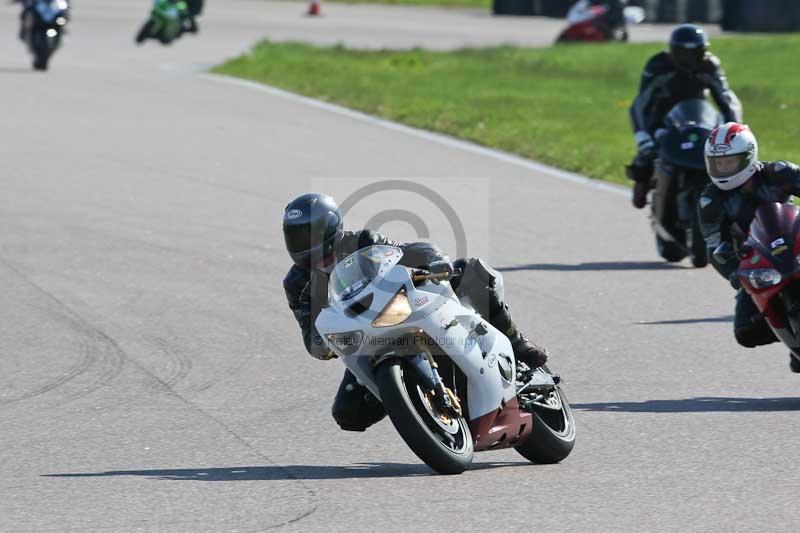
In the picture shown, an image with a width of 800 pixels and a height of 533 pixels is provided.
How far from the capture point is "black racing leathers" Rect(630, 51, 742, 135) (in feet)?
43.6

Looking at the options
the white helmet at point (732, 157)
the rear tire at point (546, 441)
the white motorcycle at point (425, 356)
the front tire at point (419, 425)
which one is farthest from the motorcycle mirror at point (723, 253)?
the front tire at point (419, 425)

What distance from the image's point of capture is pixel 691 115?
13211 mm

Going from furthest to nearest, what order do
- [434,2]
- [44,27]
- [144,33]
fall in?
[434,2], [144,33], [44,27]

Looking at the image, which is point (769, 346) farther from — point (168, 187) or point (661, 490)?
point (168, 187)

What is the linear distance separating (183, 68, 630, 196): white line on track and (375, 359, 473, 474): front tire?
949cm

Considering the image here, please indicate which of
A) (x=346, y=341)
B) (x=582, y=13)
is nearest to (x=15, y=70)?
(x=582, y=13)

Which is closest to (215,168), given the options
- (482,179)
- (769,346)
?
(482,179)

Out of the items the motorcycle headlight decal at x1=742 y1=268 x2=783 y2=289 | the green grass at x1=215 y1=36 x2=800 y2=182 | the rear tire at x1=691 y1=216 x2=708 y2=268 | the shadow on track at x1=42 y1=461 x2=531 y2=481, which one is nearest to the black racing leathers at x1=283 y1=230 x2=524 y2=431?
the shadow on track at x1=42 y1=461 x2=531 y2=481

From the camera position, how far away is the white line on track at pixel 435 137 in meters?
16.9

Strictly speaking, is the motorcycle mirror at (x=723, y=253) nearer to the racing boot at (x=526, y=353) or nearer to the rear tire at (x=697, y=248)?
the racing boot at (x=526, y=353)

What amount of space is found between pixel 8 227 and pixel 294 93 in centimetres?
932

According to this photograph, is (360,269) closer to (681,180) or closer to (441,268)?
(441,268)

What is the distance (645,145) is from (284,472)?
6950mm

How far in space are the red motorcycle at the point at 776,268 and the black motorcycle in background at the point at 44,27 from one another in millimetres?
17165
